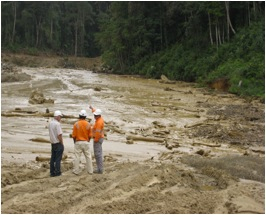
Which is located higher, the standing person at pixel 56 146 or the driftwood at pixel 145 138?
the standing person at pixel 56 146

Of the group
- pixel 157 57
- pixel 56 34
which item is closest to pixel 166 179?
pixel 157 57

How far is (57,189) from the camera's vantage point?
7.20 m

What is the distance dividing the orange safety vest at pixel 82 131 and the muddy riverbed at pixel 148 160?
0.87 metres

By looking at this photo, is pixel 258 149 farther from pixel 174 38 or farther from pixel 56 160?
pixel 174 38

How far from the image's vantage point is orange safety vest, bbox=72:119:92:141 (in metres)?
8.43

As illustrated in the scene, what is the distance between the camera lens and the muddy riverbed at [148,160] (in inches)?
262

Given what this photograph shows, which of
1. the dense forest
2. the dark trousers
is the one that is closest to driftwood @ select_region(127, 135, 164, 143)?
the dark trousers

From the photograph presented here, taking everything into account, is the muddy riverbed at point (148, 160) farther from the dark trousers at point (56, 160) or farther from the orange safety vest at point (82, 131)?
the orange safety vest at point (82, 131)

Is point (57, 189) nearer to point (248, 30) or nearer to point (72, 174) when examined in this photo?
point (72, 174)

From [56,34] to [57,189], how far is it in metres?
72.2

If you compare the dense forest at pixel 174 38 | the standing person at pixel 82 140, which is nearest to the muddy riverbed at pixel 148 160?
the standing person at pixel 82 140

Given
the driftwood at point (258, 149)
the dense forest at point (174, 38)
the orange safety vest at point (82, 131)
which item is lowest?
the driftwood at point (258, 149)

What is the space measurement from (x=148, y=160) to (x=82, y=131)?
2487 millimetres

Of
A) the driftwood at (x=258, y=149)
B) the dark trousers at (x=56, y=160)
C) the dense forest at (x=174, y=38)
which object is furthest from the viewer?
the dense forest at (x=174, y=38)
